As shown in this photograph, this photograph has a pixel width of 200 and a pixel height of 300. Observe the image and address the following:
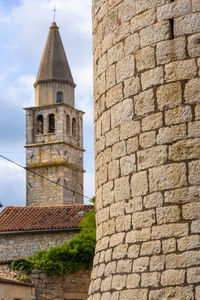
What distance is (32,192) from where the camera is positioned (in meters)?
49.2

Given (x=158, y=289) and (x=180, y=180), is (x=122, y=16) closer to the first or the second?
(x=180, y=180)

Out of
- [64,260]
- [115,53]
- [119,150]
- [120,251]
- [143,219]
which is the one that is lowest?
[64,260]

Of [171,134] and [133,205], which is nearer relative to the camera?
[171,134]

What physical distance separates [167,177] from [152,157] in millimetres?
272

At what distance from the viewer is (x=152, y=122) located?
6109mm

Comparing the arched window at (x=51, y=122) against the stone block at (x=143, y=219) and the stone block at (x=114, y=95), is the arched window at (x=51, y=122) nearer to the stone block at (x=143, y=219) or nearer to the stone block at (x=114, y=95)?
the stone block at (x=114, y=95)

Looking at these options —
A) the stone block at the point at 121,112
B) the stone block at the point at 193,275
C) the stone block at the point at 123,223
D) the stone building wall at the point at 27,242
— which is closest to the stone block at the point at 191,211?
the stone block at the point at 193,275

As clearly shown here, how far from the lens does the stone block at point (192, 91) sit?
19.2ft

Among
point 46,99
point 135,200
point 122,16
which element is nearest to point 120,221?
point 135,200

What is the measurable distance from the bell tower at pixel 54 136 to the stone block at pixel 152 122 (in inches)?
1649

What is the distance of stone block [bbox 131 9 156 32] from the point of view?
6301 mm

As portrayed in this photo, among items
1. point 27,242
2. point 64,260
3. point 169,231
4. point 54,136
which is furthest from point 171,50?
point 54,136

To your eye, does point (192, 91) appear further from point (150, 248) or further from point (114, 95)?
point (150, 248)

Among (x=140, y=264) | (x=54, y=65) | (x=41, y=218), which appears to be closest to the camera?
(x=140, y=264)
